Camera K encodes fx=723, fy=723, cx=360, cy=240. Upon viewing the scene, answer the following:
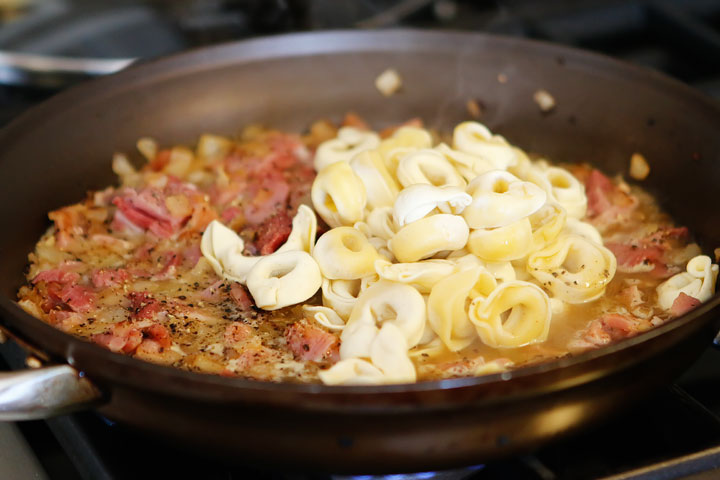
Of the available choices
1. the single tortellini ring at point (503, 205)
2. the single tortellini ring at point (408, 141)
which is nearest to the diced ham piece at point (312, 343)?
the single tortellini ring at point (503, 205)

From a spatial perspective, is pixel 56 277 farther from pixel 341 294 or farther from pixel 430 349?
pixel 430 349

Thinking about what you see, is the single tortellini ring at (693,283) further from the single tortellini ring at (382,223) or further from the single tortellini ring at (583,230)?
the single tortellini ring at (382,223)

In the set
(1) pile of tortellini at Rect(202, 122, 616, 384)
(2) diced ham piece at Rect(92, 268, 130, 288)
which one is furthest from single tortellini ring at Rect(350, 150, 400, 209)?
(2) diced ham piece at Rect(92, 268, 130, 288)

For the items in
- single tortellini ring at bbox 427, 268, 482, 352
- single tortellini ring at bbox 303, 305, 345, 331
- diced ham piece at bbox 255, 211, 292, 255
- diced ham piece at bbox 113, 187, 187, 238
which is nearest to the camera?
single tortellini ring at bbox 427, 268, 482, 352

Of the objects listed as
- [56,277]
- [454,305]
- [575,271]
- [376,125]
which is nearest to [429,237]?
[454,305]

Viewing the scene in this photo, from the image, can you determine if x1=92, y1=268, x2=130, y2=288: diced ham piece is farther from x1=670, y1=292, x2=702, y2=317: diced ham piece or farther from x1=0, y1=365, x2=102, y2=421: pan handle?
x1=670, y1=292, x2=702, y2=317: diced ham piece

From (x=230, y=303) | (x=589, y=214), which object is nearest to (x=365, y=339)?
(x=230, y=303)

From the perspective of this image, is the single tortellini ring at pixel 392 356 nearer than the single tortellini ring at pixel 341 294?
Yes
